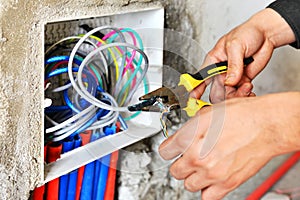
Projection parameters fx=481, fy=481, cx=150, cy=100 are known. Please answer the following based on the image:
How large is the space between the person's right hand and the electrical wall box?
15 centimetres

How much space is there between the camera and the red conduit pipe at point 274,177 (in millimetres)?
1607

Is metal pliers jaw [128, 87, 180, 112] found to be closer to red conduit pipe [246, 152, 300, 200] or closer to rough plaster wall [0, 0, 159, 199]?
rough plaster wall [0, 0, 159, 199]

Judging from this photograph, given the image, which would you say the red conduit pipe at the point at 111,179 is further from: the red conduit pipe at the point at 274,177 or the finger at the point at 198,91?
the red conduit pipe at the point at 274,177

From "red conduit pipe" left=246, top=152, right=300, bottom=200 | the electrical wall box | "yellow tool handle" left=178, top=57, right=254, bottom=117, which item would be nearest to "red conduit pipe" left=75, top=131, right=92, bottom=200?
the electrical wall box

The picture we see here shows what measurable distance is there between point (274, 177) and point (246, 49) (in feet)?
2.42

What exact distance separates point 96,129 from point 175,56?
12.6 inches

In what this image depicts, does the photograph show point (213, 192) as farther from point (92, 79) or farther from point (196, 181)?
point (92, 79)

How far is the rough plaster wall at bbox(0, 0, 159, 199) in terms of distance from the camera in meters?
0.87

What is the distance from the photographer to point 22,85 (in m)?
0.91

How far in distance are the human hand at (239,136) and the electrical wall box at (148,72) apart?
286 millimetres

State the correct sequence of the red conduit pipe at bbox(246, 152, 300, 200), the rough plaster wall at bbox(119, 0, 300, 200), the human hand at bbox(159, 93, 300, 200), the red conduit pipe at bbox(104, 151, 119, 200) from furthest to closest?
the red conduit pipe at bbox(246, 152, 300, 200) → the rough plaster wall at bbox(119, 0, 300, 200) → the red conduit pipe at bbox(104, 151, 119, 200) → the human hand at bbox(159, 93, 300, 200)

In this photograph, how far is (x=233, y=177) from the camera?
0.86 metres

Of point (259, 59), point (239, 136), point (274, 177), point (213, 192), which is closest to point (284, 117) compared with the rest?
point (239, 136)

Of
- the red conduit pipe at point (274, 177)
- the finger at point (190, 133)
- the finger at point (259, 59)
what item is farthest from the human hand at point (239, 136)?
the red conduit pipe at point (274, 177)
